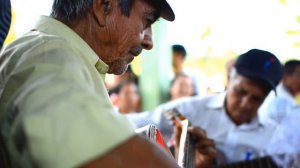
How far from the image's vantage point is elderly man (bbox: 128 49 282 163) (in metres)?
3.38

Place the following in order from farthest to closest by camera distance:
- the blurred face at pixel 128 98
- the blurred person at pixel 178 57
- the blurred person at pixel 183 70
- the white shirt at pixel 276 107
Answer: the blurred person at pixel 178 57
the blurred person at pixel 183 70
the blurred face at pixel 128 98
the white shirt at pixel 276 107

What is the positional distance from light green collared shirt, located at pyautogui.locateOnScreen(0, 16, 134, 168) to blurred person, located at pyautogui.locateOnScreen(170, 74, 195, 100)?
137 inches

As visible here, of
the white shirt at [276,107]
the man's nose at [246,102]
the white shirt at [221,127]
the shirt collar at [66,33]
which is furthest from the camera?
the white shirt at [276,107]

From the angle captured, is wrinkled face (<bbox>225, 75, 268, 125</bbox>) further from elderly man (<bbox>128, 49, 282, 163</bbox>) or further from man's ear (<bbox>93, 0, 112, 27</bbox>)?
man's ear (<bbox>93, 0, 112, 27</bbox>)

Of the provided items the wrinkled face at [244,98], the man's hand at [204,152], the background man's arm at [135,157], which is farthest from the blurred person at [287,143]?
the background man's arm at [135,157]

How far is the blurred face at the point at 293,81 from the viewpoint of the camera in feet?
Result: 13.7

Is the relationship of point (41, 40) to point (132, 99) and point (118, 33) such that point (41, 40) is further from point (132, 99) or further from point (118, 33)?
point (132, 99)

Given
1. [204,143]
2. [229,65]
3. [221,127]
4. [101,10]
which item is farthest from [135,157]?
[229,65]

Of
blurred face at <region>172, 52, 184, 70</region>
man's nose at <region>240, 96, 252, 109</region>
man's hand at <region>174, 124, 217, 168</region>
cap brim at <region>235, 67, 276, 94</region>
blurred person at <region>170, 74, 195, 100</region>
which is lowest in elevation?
blurred person at <region>170, 74, 195, 100</region>

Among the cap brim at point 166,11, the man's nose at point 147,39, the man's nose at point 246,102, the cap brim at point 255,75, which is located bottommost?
the man's nose at point 246,102

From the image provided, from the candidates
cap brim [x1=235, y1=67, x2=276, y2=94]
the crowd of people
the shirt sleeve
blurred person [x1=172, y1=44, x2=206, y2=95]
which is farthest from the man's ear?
blurred person [x1=172, y1=44, x2=206, y2=95]

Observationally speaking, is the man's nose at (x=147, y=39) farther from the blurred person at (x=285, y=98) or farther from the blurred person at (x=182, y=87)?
the blurred person at (x=182, y=87)

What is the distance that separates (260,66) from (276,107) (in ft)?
1.42

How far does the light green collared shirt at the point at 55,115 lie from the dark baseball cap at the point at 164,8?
45 centimetres
